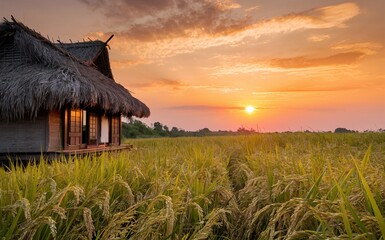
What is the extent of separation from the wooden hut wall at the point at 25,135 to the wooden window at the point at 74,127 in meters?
0.98

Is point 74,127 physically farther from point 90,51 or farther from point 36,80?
point 90,51

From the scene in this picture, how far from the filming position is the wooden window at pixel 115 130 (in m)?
16.0

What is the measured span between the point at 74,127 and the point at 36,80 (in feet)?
7.68

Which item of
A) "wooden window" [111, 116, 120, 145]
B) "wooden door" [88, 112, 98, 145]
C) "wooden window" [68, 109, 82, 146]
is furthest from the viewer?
"wooden window" [111, 116, 120, 145]

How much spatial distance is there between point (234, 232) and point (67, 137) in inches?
407

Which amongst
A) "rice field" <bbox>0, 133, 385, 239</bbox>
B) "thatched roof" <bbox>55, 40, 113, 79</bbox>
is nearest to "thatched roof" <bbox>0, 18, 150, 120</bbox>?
"thatched roof" <bbox>55, 40, 113, 79</bbox>

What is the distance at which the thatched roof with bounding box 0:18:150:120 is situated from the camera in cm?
1048

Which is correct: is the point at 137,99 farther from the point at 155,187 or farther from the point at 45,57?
the point at 155,187

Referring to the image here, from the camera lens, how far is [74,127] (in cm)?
1231

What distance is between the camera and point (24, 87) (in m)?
10.7

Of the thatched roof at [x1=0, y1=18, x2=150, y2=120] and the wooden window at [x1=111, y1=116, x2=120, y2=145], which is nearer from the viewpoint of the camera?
the thatched roof at [x1=0, y1=18, x2=150, y2=120]

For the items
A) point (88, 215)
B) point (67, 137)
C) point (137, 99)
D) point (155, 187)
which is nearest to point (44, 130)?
point (67, 137)

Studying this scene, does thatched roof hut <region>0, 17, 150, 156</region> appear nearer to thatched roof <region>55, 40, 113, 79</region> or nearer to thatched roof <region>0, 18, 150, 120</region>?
thatched roof <region>0, 18, 150, 120</region>

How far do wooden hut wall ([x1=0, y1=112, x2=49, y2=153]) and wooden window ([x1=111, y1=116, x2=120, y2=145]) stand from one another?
4957 mm
